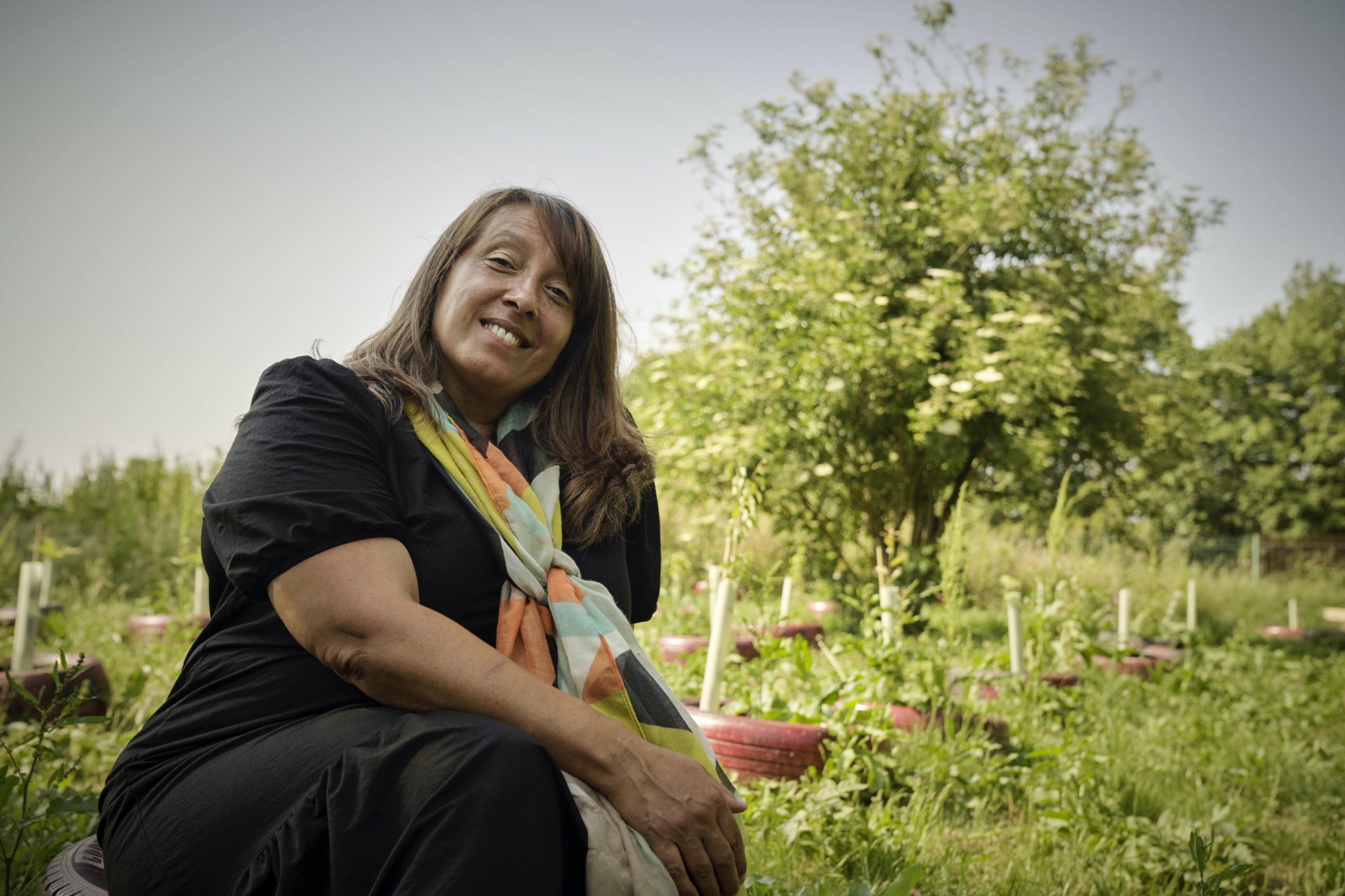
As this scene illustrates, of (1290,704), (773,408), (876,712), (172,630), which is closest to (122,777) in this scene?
(876,712)

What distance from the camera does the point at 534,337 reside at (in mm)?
1736

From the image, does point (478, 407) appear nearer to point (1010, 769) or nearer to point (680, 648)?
point (1010, 769)

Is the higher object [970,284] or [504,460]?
[970,284]

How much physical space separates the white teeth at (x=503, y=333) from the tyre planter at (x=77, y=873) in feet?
3.59

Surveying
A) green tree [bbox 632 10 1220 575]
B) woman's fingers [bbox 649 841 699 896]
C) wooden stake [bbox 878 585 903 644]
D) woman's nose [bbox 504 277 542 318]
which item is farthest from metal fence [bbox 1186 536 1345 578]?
woman's fingers [bbox 649 841 699 896]

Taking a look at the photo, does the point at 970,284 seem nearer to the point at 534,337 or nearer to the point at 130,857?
the point at 534,337

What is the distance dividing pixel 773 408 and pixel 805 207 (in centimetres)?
234

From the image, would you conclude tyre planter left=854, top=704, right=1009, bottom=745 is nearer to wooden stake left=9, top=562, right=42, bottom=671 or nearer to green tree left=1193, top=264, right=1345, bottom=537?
wooden stake left=9, top=562, right=42, bottom=671

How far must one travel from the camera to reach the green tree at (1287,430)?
3073 centimetres

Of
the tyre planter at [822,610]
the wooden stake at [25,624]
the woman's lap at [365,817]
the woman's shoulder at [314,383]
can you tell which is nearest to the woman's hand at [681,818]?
the woman's lap at [365,817]

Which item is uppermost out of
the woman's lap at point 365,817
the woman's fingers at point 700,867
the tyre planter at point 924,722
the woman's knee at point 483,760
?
the woman's knee at point 483,760

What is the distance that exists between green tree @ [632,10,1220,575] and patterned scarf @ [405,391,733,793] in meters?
5.81

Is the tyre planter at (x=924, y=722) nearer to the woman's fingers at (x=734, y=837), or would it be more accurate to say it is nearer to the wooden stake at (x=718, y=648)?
the wooden stake at (x=718, y=648)

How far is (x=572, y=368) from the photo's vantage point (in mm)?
1946
